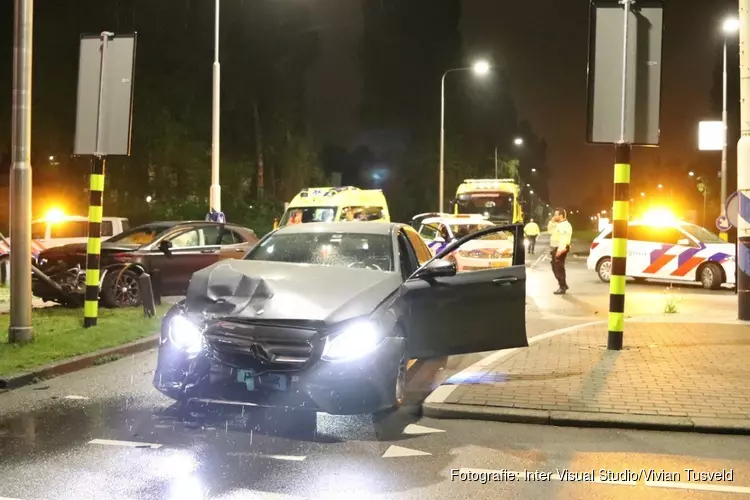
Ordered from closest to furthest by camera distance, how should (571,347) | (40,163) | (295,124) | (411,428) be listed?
(411,428) → (571,347) → (40,163) → (295,124)

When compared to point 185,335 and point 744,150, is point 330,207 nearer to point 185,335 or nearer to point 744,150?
point 744,150

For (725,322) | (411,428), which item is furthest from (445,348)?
(725,322)

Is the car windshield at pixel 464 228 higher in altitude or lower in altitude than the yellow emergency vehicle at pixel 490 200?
lower

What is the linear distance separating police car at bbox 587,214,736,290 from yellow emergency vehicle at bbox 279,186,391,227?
6.75 metres

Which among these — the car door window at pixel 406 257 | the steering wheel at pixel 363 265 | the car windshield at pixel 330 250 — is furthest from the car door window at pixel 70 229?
the steering wheel at pixel 363 265

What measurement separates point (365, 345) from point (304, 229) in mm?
2507

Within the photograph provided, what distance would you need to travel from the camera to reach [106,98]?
10844 mm

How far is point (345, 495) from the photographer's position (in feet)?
15.5

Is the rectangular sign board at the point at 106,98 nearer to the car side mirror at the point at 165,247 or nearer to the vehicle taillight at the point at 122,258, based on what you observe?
the car side mirror at the point at 165,247

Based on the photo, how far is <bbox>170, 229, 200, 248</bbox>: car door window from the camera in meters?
13.8

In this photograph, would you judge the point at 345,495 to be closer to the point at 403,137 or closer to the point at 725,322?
the point at 725,322

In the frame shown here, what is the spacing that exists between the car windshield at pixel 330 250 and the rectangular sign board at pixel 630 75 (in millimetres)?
3273

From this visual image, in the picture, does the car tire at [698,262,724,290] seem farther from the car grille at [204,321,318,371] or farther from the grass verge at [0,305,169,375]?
the car grille at [204,321,318,371]

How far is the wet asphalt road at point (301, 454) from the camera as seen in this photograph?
482 centimetres
